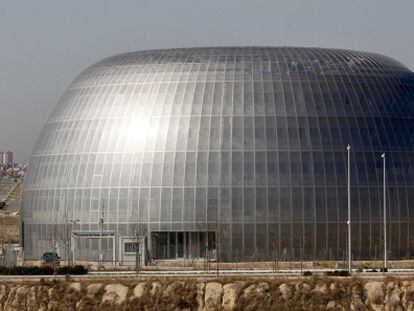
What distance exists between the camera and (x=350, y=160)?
433 ft

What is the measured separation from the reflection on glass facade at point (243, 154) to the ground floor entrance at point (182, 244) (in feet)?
0.72

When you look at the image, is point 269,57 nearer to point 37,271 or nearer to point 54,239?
point 54,239

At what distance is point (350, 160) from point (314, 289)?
48.0m

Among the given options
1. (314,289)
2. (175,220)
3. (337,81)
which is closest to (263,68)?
(337,81)

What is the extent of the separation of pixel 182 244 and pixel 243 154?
1069 cm

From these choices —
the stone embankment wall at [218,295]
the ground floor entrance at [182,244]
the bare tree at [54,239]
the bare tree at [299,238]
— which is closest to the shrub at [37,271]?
the stone embankment wall at [218,295]

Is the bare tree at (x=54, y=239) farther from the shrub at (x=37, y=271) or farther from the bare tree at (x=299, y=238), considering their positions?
the shrub at (x=37, y=271)

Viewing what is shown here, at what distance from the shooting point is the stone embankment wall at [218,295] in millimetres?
84438

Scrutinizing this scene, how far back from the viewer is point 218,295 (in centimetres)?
8612


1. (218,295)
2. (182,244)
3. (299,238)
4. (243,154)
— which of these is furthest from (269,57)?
(218,295)

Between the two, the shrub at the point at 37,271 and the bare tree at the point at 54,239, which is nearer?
the shrub at the point at 37,271

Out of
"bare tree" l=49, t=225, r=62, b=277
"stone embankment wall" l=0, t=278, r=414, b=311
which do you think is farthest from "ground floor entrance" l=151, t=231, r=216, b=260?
"stone embankment wall" l=0, t=278, r=414, b=311

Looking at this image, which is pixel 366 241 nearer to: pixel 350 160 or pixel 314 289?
pixel 350 160

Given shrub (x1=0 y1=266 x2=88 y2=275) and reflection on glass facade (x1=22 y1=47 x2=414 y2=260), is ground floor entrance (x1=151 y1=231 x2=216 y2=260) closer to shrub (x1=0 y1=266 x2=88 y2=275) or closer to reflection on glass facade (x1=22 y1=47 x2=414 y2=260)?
reflection on glass facade (x1=22 y1=47 x2=414 y2=260)
